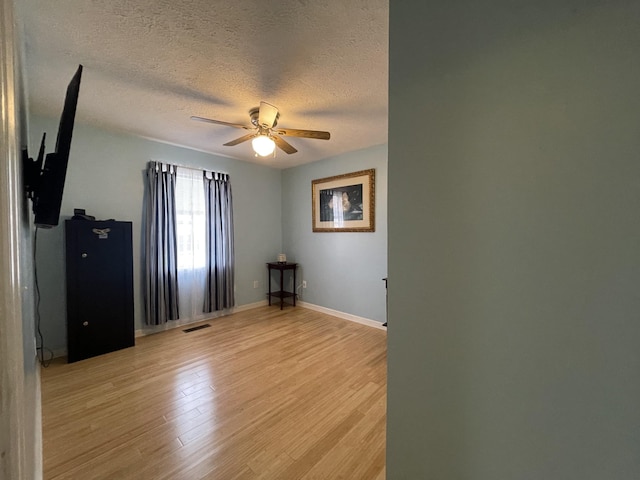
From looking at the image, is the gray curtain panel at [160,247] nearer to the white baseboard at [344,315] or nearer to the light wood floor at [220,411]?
the light wood floor at [220,411]

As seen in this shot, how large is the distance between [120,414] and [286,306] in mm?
2847

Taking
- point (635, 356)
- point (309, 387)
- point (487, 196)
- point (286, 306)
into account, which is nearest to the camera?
point (635, 356)

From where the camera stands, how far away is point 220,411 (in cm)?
184

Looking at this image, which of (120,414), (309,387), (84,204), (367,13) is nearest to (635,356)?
(367,13)

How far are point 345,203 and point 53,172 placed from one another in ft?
10.5

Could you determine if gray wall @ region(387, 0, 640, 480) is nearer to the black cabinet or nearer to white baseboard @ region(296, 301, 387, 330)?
white baseboard @ region(296, 301, 387, 330)

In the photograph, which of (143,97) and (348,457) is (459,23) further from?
(143,97)

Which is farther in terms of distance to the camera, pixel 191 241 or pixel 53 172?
pixel 191 241

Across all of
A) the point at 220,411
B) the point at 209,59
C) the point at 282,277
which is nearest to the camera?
the point at 209,59

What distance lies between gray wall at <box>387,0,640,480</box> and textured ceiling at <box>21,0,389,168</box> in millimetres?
685

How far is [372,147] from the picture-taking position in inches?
139

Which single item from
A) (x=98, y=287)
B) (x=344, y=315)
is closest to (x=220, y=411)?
(x=98, y=287)

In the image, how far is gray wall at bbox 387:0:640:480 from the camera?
24.8 inches

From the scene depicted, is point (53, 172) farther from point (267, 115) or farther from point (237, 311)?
→ point (237, 311)
